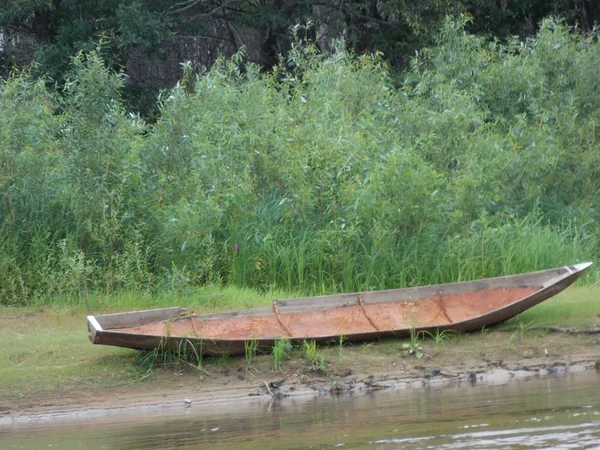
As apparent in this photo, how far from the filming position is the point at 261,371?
28.7 feet

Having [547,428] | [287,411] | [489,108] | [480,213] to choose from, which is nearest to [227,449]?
[287,411]

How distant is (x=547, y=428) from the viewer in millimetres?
6398

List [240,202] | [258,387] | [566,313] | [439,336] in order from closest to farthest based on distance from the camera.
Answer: [258,387] < [439,336] < [566,313] < [240,202]

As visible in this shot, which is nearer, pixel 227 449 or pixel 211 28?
pixel 227 449

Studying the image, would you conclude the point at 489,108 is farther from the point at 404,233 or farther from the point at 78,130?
the point at 78,130

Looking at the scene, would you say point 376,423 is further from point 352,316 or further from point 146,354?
point 352,316

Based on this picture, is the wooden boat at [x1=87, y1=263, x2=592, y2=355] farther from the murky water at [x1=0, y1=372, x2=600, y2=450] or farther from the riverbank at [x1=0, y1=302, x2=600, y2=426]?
the murky water at [x1=0, y1=372, x2=600, y2=450]

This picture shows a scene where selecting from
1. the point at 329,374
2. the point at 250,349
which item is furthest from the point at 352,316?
the point at 250,349

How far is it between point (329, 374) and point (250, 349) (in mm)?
742

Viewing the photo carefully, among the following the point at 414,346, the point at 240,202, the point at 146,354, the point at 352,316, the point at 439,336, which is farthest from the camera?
the point at 240,202

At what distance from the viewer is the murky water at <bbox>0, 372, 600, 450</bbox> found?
6.25 metres

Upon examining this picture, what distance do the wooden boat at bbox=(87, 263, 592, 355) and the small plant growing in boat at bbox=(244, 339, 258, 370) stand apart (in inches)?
1.4

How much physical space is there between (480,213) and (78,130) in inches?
191

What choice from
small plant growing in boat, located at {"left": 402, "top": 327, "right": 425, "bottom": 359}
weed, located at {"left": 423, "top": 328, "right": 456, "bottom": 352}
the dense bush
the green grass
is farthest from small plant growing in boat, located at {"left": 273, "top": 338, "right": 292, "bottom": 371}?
the green grass
